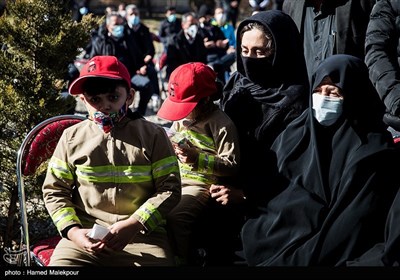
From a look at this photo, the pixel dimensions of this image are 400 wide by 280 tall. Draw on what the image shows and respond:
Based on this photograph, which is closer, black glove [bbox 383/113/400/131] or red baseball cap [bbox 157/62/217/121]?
red baseball cap [bbox 157/62/217/121]

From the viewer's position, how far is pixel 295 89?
4.37 m

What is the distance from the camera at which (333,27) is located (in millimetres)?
5480

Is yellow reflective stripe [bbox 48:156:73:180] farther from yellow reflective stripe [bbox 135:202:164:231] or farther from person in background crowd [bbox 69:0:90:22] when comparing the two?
person in background crowd [bbox 69:0:90:22]

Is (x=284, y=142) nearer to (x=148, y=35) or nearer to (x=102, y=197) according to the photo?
(x=102, y=197)

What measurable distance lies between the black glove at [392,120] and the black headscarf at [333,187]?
0.42m

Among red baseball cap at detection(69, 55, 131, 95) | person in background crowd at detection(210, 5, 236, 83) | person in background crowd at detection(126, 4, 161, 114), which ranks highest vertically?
red baseball cap at detection(69, 55, 131, 95)

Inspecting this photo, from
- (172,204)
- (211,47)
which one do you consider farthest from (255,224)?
(211,47)

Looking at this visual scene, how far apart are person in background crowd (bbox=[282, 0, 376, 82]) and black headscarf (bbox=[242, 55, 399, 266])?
153 centimetres

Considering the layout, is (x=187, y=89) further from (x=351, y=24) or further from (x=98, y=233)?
(x=351, y=24)

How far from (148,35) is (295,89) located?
357 inches

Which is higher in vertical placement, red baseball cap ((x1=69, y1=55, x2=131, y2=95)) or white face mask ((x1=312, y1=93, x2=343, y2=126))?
red baseball cap ((x1=69, y1=55, x2=131, y2=95))

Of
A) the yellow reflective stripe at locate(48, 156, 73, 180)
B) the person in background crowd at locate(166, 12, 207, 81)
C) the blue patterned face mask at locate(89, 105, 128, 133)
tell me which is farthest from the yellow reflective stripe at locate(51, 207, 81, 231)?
the person in background crowd at locate(166, 12, 207, 81)

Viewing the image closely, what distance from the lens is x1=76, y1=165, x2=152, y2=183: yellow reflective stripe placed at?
389 cm

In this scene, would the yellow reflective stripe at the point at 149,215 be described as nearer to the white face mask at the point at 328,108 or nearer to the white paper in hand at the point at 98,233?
the white paper in hand at the point at 98,233
